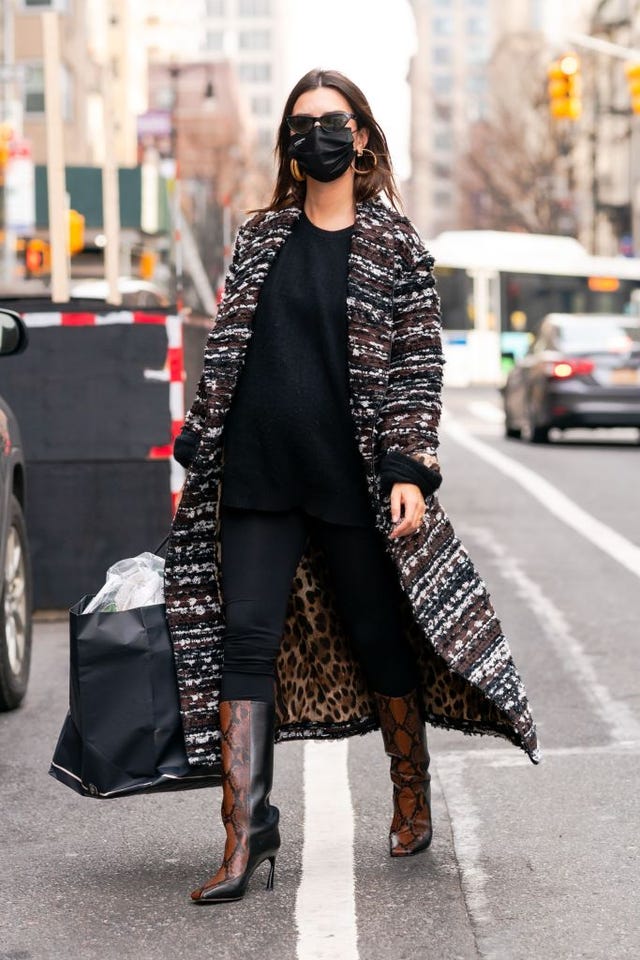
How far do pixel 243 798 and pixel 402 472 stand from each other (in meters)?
0.80

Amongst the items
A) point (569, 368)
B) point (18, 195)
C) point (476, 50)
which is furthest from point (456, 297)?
point (476, 50)

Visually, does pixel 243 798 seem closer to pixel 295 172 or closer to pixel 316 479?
pixel 316 479

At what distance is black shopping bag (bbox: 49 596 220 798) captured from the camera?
14.9ft

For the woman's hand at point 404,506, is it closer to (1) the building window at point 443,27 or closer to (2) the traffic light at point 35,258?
(2) the traffic light at point 35,258

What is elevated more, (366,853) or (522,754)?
(366,853)

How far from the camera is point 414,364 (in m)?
4.57

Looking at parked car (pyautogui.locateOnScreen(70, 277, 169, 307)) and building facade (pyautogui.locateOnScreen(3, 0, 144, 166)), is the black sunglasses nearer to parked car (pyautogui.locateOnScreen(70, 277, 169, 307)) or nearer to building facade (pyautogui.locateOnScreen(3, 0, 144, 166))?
parked car (pyautogui.locateOnScreen(70, 277, 169, 307))

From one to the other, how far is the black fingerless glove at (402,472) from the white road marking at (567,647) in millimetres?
2191

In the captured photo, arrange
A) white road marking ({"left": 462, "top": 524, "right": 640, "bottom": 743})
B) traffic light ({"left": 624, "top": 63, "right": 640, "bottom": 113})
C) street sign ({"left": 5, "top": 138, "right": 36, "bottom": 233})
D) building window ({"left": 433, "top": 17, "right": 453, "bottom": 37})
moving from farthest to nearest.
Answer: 1. building window ({"left": 433, "top": 17, "right": 453, "bottom": 37})
2. street sign ({"left": 5, "top": 138, "right": 36, "bottom": 233})
3. traffic light ({"left": 624, "top": 63, "right": 640, "bottom": 113})
4. white road marking ({"left": 462, "top": 524, "right": 640, "bottom": 743})

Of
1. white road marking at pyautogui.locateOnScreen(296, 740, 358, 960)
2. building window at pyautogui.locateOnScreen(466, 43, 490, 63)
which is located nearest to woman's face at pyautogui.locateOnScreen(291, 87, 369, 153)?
white road marking at pyautogui.locateOnScreen(296, 740, 358, 960)

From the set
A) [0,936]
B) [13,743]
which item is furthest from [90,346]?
[0,936]

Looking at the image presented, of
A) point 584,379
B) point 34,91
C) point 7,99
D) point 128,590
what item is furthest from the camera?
point 34,91

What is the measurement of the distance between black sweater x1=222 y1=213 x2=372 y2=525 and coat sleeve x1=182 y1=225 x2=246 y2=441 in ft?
0.22

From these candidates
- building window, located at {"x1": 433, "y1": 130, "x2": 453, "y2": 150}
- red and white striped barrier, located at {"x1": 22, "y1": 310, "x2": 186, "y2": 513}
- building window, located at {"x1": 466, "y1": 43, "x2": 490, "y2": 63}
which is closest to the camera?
red and white striped barrier, located at {"x1": 22, "y1": 310, "x2": 186, "y2": 513}
